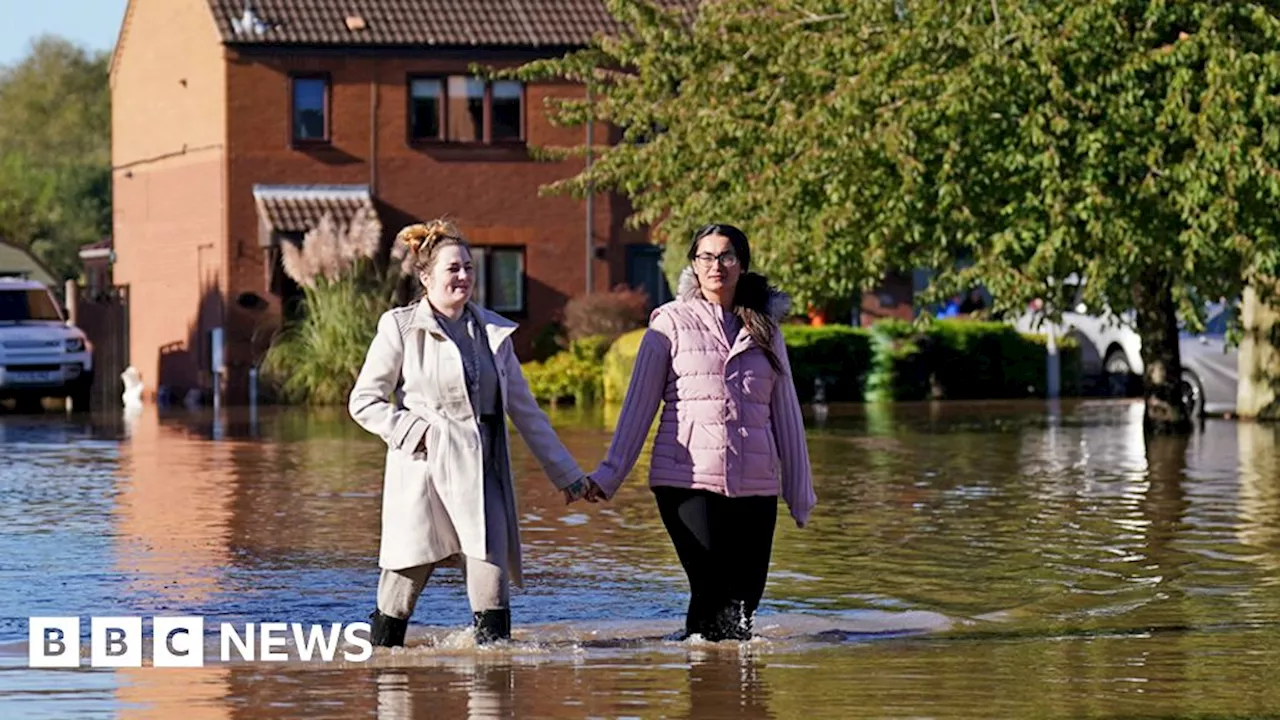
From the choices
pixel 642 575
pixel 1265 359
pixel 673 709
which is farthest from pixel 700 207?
pixel 673 709

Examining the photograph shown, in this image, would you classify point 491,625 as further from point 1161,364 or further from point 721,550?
point 1161,364

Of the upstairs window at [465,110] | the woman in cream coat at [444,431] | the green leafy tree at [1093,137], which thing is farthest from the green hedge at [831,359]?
the woman in cream coat at [444,431]

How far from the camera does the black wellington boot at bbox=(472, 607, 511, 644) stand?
35.1ft

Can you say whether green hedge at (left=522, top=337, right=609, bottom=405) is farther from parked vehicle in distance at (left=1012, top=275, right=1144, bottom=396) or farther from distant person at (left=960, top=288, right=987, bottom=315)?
distant person at (left=960, top=288, right=987, bottom=315)

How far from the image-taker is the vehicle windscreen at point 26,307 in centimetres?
4059

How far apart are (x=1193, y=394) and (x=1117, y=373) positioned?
9.12 metres

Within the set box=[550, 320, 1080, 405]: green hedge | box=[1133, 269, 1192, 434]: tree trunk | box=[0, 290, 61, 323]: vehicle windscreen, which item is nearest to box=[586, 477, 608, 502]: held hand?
box=[1133, 269, 1192, 434]: tree trunk

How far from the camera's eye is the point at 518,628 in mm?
12000

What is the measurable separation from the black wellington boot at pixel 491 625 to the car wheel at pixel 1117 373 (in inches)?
1262

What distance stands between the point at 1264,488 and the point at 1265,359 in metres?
11.2

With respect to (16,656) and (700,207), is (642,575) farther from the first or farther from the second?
(700,207)

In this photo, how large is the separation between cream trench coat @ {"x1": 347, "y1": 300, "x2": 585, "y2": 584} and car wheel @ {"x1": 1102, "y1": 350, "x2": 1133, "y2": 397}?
32.2 metres

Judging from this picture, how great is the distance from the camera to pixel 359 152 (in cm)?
4500

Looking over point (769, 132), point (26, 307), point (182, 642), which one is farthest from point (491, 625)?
point (26, 307)
